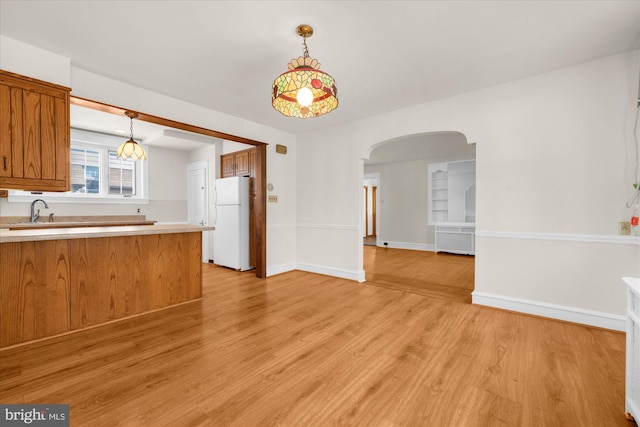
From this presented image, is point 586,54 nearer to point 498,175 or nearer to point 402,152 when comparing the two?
point 498,175

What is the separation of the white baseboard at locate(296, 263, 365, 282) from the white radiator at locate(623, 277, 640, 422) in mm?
3045

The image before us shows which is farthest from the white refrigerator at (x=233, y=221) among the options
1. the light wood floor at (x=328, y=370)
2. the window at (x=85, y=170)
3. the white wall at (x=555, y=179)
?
the white wall at (x=555, y=179)

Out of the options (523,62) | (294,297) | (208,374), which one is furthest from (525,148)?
(208,374)

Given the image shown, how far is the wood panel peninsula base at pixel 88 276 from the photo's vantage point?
231 cm

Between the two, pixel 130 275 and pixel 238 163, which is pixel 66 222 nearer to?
pixel 130 275

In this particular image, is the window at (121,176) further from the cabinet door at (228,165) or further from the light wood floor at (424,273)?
the light wood floor at (424,273)

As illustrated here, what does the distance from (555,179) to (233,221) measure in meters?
4.69

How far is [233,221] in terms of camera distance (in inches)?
200

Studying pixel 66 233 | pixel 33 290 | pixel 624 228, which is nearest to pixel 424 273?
pixel 624 228

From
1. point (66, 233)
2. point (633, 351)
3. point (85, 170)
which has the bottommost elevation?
point (633, 351)

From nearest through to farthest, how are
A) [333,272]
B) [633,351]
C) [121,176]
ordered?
[633,351] → [333,272] → [121,176]

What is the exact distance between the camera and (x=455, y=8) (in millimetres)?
1937

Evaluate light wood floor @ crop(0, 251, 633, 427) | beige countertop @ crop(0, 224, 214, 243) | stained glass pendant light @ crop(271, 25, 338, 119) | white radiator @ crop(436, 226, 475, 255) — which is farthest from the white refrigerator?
white radiator @ crop(436, 226, 475, 255)

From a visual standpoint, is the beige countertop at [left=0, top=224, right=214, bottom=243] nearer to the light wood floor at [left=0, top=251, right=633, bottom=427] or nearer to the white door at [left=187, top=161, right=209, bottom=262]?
the light wood floor at [left=0, top=251, right=633, bottom=427]
